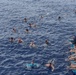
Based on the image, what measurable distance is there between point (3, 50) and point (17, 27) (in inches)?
612

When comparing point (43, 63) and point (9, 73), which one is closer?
point (9, 73)

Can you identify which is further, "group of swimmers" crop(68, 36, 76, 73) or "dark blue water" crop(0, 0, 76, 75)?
"dark blue water" crop(0, 0, 76, 75)

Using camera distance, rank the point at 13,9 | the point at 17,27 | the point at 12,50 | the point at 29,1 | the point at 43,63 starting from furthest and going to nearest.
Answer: the point at 29,1
the point at 13,9
the point at 17,27
the point at 12,50
the point at 43,63

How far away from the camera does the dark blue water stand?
54347 mm

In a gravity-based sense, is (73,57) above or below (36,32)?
below

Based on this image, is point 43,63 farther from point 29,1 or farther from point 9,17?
point 29,1

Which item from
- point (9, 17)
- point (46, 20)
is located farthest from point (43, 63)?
point (9, 17)

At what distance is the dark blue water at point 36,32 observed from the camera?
54.3 meters

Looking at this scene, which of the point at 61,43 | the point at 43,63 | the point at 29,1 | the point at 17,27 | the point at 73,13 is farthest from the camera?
the point at 29,1

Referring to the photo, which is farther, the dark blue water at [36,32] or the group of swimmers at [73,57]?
the dark blue water at [36,32]

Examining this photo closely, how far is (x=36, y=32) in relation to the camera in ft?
236

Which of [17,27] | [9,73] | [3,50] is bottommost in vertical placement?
[9,73]

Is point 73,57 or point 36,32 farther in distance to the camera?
point 36,32

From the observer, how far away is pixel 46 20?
83188 mm
